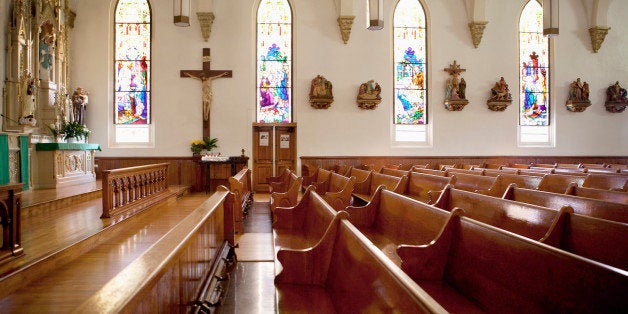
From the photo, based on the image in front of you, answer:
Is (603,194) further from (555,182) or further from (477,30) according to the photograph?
(477,30)

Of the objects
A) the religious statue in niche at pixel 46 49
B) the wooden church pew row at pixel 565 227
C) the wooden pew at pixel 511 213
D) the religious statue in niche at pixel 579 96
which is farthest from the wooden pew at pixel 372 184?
the religious statue in niche at pixel 579 96

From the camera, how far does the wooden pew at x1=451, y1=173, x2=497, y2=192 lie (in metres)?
5.14

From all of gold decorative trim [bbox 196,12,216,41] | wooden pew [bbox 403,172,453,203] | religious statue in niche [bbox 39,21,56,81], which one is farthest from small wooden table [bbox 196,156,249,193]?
wooden pew [bbox 403,172,453,203]

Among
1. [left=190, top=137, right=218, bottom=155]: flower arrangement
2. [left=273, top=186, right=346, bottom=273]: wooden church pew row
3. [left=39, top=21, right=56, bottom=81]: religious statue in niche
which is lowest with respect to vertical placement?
[left=273, top=186, right=346, bottom=273]: wooden church pew row

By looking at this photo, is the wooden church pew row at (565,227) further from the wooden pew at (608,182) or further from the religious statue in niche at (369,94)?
the religious statue in niche at (369,94)

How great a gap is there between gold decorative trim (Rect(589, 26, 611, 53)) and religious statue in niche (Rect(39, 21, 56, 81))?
14.0m

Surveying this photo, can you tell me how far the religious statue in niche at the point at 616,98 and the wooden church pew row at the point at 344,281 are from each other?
1278cm

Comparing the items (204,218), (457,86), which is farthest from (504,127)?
(204,218)

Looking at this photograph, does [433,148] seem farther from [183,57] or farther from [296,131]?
[183,57]

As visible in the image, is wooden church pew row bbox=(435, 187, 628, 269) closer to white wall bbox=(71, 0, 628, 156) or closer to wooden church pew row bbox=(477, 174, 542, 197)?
wooden church pew row bbox=(477, 174, 542, 197)

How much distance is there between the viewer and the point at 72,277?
11.3 ft

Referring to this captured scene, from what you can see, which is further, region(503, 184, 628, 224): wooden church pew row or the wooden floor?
the wooden floor

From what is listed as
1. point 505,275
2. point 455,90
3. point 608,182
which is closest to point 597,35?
point 455,90

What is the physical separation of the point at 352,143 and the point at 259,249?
7123 millimetres
